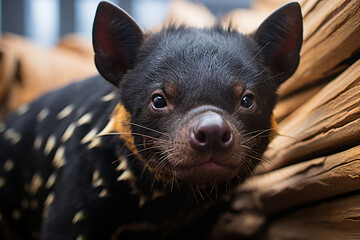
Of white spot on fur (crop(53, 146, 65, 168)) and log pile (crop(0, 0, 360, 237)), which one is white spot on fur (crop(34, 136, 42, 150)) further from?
log pile (crop(0, 0, 360, 237))

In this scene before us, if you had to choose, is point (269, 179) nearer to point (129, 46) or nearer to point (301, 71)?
point (301, 71)

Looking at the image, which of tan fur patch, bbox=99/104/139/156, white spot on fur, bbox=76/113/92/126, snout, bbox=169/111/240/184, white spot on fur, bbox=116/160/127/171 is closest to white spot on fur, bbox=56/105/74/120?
white spot on fur, bbox=76/113/92/126

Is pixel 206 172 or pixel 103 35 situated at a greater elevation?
pixel 103 35

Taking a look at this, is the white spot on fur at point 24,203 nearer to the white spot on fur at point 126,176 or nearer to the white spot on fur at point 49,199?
the white spot on fur at point 49,199

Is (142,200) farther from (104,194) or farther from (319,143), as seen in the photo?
(319,143)

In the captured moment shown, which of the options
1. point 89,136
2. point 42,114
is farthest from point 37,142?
point 89,136

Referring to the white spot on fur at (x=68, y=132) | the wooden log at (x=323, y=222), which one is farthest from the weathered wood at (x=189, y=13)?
the wooden log at (x=323, y=222)

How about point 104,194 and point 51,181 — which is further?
point 51,181

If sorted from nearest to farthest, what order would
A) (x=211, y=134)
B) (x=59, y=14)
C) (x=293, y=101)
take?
(x=211, y=134) → (x=293, y=101) → (x=59, y=14)
